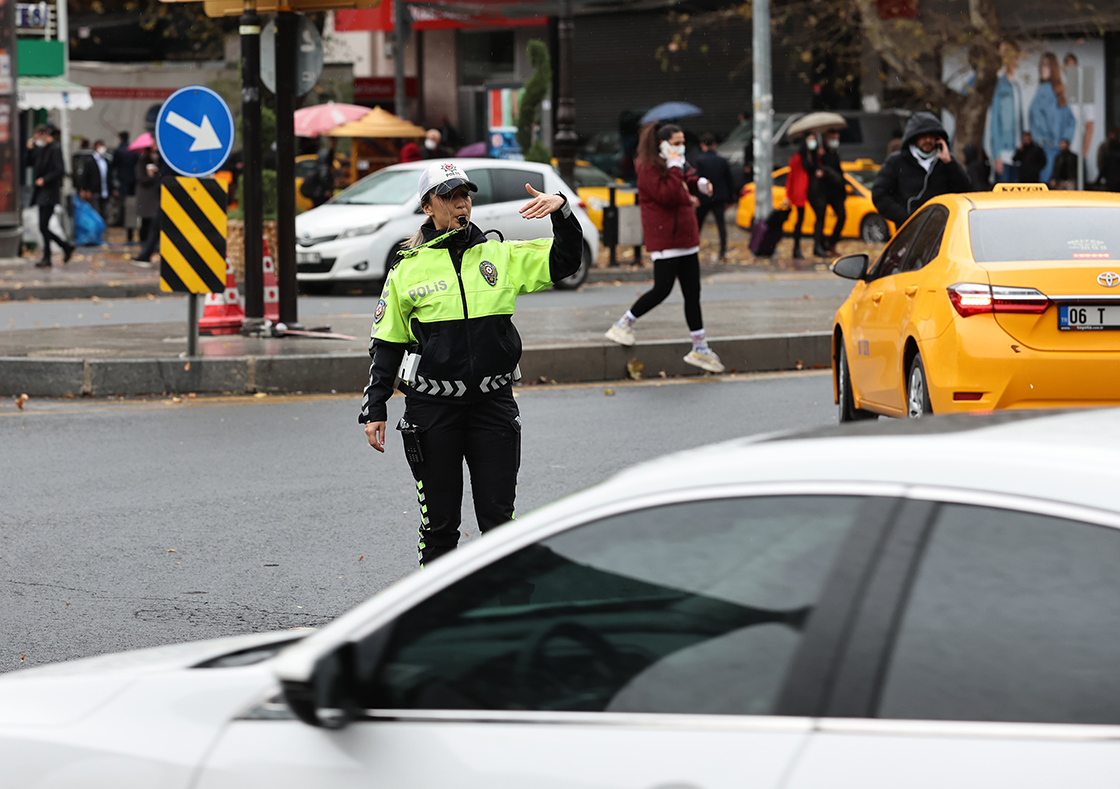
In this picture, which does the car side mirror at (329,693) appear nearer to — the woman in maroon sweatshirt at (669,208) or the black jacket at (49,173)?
the woman in maroon sweatshirt at (669,208)

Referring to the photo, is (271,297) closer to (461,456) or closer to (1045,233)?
(1045,233)

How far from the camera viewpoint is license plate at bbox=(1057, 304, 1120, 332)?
22.9ft

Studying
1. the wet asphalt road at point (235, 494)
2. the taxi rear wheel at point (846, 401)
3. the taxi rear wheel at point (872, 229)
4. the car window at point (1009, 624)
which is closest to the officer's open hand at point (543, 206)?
the wet asphalt road at point (235, 494)

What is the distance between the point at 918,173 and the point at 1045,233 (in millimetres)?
3589

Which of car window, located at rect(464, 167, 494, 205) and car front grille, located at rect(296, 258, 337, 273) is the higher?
car window, located at rect(464, 167, 494, 205)

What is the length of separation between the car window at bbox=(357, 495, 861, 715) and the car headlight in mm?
15784

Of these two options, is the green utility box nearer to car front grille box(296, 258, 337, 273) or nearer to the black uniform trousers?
car front grille box(296, 258, 337, 273)

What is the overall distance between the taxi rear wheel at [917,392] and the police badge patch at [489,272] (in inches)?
125

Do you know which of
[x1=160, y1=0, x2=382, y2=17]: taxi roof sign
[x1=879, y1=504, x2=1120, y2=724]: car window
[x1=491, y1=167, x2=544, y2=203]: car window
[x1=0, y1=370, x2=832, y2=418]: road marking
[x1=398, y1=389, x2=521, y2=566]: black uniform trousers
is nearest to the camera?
[x1=879, y1=504, x2=1120, y2=724]: car window

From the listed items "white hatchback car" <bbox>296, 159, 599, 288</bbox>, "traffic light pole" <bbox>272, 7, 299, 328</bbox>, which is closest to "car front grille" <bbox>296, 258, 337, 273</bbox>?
"white hatchback car" <bbox>296, 159, 599, 288</bbox>

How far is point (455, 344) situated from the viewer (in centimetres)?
491

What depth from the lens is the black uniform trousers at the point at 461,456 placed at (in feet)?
16.4

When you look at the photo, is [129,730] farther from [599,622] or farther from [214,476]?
[214,476]

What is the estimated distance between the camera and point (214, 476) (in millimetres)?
8180
